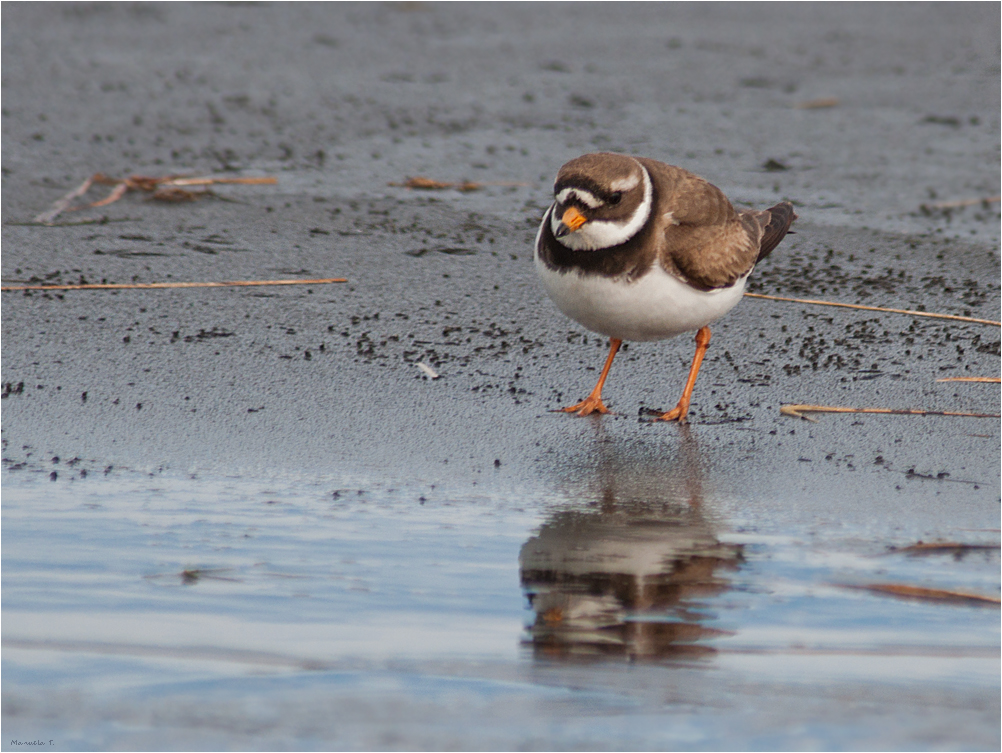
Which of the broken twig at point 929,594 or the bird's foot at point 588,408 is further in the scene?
the bird's foot at point 588,408

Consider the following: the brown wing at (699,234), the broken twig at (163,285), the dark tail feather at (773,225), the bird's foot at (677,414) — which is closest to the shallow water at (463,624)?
the bird's foot at (677,414)

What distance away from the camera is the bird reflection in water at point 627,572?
3.06m

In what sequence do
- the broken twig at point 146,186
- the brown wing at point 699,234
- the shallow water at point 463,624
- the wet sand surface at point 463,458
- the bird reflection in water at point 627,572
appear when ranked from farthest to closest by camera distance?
1. the broken twig at point 146,186
2. the brown wing at point 699,234
3. the bird reflection in water at point 627,572
4. the wet sand surface at point 463,458
5. the shallow water at point 463,624

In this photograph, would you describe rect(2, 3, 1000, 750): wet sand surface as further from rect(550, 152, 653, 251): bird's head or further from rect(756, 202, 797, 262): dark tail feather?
rect(550, 152, 653, 251): bird's head

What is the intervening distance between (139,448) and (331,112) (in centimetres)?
638

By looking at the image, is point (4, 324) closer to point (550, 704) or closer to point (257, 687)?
point (257, 687)

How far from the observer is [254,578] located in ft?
11.0

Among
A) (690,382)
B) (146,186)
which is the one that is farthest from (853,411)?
(146,186)

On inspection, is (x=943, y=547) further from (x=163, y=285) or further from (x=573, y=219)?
(x=163, y=285)

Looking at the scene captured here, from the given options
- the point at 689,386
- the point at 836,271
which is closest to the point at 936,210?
the point at 836,271

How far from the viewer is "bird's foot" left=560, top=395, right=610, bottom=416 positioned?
491 centimetres

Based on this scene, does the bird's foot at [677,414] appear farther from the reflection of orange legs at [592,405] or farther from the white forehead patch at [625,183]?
the white forehead patch at [625,183]

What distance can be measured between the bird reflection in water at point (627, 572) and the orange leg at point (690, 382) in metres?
0.62

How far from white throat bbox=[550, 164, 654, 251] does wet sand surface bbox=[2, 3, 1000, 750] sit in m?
0.66
